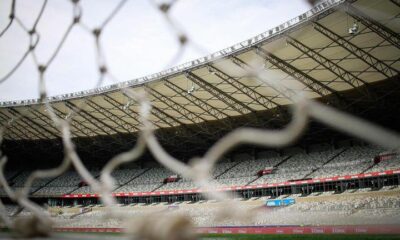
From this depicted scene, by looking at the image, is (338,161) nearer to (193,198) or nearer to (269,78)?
(193,198)

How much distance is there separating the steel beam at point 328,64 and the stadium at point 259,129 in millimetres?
90

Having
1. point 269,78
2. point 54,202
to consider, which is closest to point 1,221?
point 269,78

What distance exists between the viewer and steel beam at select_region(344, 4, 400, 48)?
1786cm

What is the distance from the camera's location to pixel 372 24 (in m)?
19.0

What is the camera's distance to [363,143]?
36.2 m

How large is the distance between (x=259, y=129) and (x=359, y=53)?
33.6 feet

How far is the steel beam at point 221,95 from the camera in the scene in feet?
88.5

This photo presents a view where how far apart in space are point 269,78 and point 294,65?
76.8 ft

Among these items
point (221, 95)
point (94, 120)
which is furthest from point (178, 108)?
point (94, 120)

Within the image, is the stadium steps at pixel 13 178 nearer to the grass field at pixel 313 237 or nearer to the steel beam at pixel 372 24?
the grass field at pixel 313 237

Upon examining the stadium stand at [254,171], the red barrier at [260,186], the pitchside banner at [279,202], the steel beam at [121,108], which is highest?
the steel beam at [121,108]

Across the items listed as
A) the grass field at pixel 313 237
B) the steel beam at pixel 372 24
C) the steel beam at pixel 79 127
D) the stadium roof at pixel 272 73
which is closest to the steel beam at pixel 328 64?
the stadium roof at pixel 272 73

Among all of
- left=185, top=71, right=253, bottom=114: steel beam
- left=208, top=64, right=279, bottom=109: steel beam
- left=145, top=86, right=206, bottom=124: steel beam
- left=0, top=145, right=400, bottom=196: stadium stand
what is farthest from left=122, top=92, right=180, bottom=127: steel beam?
left=208, top=64, right=279, bottom=109: steel beam

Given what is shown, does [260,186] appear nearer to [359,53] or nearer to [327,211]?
[327,211]
